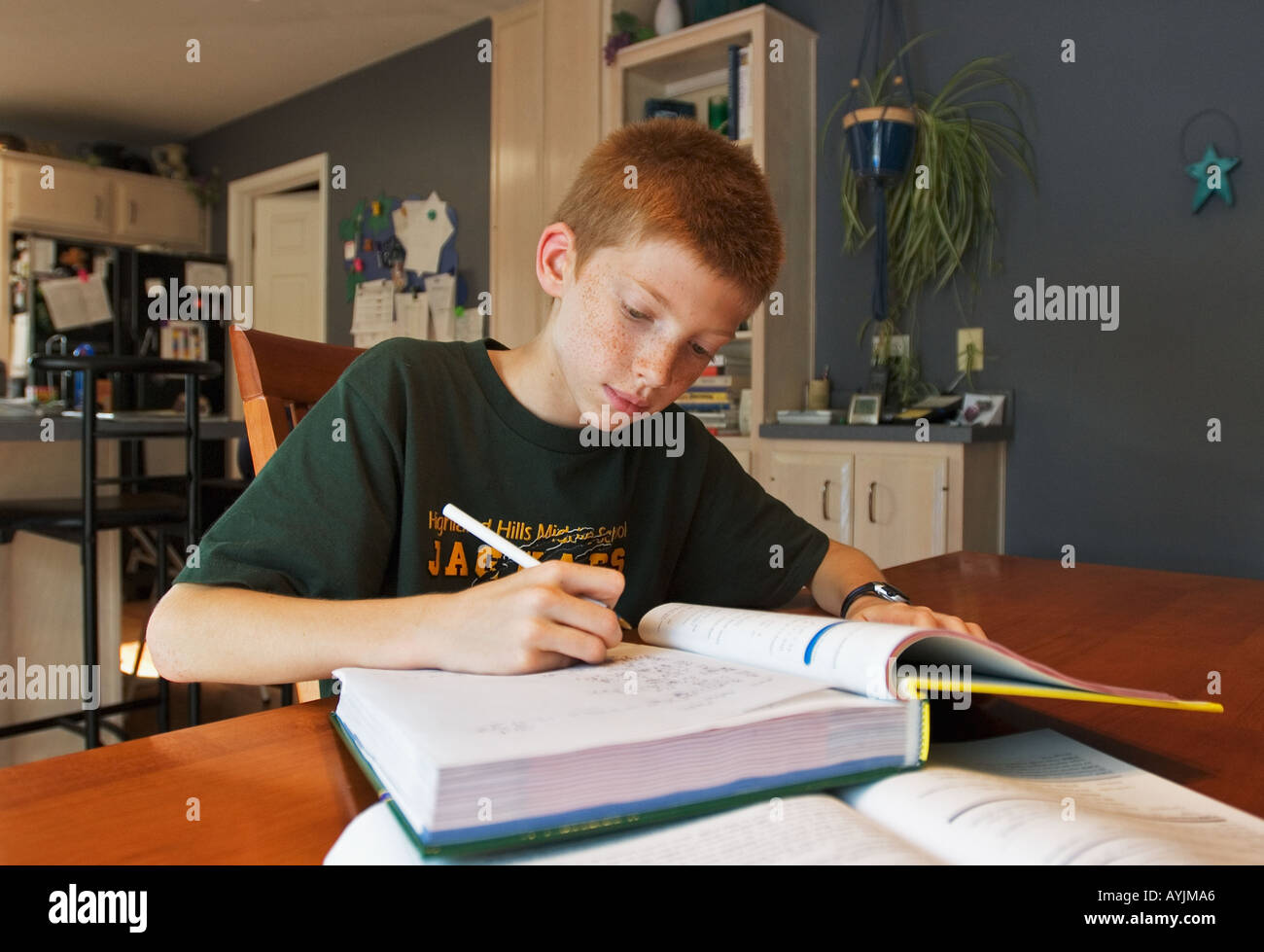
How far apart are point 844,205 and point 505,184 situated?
1.62 metres

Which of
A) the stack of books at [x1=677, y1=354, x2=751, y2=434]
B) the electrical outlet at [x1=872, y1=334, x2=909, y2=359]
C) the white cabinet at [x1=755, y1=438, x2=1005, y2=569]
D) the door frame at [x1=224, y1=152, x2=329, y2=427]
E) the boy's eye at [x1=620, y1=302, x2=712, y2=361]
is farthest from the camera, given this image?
the door frame at [x1=224, y1=152, x2=329, y2=427]

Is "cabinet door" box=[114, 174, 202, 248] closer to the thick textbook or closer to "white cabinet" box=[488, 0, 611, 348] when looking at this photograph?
"white cabinet" box=[488, 0, 611, 348]

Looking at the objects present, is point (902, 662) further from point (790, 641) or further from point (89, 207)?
point (89, 207)

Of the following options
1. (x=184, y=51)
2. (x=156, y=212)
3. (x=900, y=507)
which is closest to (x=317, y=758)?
(x=900, y=507)

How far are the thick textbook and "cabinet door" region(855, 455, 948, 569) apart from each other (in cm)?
214

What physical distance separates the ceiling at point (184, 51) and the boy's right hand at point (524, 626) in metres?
4.01

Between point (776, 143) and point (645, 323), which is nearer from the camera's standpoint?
point (645, 323)

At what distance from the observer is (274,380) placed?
1116mm

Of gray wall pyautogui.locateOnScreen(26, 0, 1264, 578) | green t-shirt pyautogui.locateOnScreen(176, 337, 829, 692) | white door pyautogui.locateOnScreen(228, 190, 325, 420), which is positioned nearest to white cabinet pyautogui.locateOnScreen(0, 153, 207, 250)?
white door pyautogui.locateOnScreen(228, 190, 325, 420)

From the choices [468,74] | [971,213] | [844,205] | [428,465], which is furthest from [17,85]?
[428,465]

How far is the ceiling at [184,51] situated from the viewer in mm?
4223

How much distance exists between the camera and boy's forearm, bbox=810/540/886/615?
3.43 ft

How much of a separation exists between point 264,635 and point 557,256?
1.63 feet
